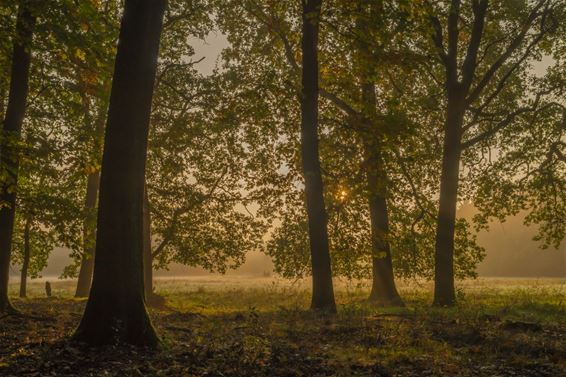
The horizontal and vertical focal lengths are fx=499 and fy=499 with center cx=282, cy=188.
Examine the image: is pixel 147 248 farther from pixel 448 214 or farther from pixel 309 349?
pixel 309 349

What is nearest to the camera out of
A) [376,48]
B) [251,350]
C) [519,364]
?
[519,364]

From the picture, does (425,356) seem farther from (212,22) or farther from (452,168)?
(212,22)

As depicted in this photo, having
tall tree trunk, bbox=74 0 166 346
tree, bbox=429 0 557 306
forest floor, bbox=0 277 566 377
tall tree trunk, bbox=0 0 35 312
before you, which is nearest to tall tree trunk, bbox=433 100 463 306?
tree, bbox=429 0 557 306

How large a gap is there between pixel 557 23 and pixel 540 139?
5167mm

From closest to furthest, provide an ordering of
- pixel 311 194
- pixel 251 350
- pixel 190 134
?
pixel 251 350 → pixel 311 194 → pixel 190 134

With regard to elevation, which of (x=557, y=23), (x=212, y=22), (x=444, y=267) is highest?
(x=212, y=22)

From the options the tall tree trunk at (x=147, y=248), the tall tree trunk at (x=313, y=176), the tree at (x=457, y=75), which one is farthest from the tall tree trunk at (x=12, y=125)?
the tree at (x=457, y=75)

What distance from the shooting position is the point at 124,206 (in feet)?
28.5

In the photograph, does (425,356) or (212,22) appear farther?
(212,22)

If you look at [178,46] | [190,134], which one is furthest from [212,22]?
[190,134]

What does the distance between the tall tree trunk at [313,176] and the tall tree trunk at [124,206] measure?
7.49 metres

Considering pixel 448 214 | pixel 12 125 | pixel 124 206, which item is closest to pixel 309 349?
pixel 124 206

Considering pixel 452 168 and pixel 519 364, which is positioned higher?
pixel 452 168

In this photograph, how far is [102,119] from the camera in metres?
Result: 20.1
